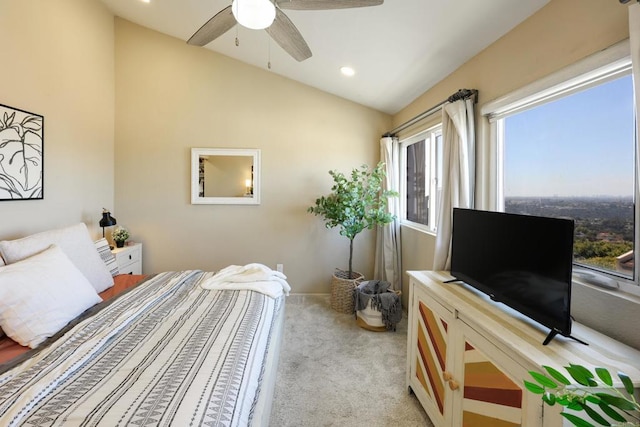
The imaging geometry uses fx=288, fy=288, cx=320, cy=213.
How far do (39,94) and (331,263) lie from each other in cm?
321

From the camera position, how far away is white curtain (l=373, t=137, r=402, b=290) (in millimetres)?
3307

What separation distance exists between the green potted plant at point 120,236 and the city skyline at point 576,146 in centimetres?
369

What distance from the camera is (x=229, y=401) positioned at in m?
0.99

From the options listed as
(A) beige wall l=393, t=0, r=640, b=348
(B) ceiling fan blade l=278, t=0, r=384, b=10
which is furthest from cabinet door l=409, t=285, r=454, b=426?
(B) ceiling fan blade l=278, t=0, r=384, b=10

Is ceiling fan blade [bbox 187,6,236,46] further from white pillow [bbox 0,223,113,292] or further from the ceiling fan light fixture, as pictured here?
white pillow [bbox 0,223,113,292]

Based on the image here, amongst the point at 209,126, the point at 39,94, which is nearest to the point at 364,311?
the point at 209,126

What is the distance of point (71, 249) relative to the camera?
1.97m

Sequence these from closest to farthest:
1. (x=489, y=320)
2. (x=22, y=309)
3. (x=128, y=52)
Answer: (x=489, y=320) < (x=22, y=309) < (x=128, y=52)

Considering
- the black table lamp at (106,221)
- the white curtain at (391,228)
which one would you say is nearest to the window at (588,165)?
the white curtain at (391,228)

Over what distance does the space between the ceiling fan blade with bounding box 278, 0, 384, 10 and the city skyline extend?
1.10 m

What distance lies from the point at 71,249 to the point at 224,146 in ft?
6.42

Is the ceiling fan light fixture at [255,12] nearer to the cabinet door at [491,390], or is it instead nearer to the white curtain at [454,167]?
the white curtain at [454,167]

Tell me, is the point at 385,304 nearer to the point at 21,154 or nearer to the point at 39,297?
the point at 39,297

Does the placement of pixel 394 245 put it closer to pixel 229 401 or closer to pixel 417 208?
pixel 417 208
